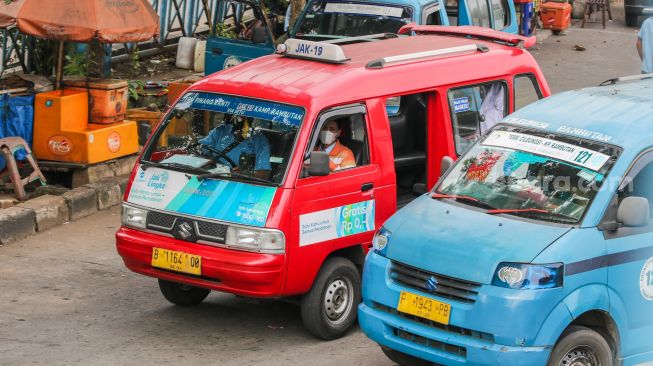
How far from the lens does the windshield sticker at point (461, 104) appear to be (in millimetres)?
9117

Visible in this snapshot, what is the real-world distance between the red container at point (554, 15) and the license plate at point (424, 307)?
60.4ft

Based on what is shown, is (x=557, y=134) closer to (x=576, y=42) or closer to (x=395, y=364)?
(x=395, y=364)

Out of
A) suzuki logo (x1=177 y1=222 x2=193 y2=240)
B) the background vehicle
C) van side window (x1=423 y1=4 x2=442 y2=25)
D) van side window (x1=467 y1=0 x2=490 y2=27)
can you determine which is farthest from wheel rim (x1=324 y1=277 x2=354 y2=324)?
the background vehicle

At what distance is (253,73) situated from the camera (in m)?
8.52

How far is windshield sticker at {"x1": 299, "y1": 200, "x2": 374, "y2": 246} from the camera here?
785cm

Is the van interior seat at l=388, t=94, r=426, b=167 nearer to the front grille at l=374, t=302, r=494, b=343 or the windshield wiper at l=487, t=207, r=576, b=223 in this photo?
the windshield wiper at l=487, t=207, r=576, b=223

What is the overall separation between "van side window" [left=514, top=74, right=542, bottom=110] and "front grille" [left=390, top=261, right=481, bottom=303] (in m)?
3.24

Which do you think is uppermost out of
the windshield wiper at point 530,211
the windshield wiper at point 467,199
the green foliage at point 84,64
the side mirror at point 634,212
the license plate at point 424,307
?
the side mirror at point 634,212

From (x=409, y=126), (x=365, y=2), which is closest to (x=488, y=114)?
(x=409, y=126)

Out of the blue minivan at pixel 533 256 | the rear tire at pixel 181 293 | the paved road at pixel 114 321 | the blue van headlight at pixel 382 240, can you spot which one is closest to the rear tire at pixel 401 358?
the blue minivan at pixel 533 256

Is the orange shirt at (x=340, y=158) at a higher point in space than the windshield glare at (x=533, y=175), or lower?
A: lower

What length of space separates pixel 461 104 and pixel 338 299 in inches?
81.9

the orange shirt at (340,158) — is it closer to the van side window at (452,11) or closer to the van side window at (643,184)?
the van side window at (643,184)

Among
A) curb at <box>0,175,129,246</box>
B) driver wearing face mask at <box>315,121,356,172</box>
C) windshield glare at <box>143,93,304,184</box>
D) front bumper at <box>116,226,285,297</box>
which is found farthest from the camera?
curb at <box>0,175,129,246</box>
